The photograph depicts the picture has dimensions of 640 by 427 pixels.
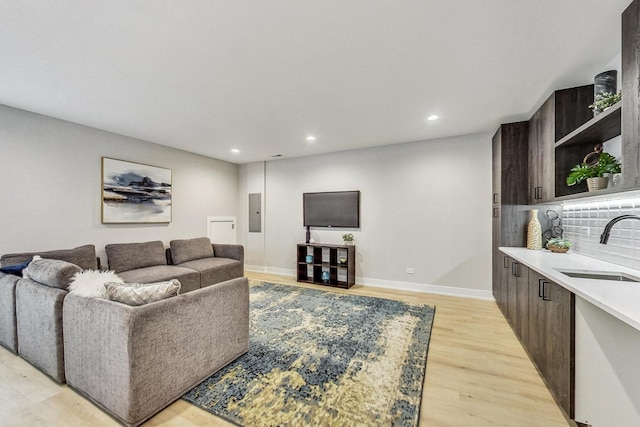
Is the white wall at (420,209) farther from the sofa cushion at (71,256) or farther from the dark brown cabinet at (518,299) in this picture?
the sofa cushion at (71,256)

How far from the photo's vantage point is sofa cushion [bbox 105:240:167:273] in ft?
12.0

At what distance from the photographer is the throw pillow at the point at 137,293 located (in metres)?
1.69

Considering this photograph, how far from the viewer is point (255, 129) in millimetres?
3721

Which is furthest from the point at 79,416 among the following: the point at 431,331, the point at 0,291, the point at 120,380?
the point at 431,331

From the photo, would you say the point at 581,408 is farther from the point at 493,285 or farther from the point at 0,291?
the point at 0,291

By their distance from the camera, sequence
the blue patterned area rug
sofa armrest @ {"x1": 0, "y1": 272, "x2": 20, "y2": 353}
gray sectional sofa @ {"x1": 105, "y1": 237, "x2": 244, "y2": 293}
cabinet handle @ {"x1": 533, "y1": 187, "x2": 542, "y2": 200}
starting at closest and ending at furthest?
the blue patterned area rug < sofa armrest @ {"x1": 0, "y1": 272, "x2": 20, "y2": 353} < cabinet handle @ {"x1": 533, "y1": 187, "x2": 542, "y2": 200} < gray sectional sofa @ {"x1": 105, "y1": 237, "x2": 244, "y2": 293}

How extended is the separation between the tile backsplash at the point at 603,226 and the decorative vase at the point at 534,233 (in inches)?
9.8

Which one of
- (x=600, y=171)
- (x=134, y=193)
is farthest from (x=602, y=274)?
(x=134, y=193)

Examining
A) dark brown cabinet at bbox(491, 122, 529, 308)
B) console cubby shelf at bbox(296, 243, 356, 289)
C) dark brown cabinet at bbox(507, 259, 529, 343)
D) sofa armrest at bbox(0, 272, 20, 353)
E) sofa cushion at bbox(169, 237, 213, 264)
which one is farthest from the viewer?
console cubby shelf at bbox(296, 243, 356, 289)

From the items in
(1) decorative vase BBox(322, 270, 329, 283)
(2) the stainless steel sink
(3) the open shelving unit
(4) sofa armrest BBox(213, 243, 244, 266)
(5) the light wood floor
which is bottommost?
(5) the light wood floor

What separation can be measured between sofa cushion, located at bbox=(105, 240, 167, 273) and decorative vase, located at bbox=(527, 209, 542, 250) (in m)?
5.16

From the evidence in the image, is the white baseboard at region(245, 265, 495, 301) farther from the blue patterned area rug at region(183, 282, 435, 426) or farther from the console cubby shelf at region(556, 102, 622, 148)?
the console cubby shelf at region(556, 102, 622, 148)

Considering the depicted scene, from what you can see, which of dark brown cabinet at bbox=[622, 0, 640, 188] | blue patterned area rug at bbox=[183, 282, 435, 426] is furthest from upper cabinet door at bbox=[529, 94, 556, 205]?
blue patterned area rug at bbox=[183, 282, 435, 426]

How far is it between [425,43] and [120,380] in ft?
9.63
